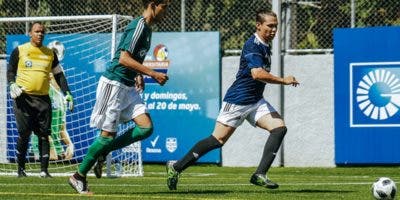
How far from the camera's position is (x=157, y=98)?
20.0 metres

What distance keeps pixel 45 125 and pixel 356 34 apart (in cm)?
583

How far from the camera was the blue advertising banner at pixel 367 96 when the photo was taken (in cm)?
1833

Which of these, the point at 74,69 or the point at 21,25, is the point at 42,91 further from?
the point at 21,25

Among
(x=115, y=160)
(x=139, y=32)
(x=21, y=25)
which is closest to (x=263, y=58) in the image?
(x=139, y=32)

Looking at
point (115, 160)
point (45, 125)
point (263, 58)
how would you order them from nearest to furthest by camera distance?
1. point (263, 58)
2. point (45, 125)
3. point (115, 160)

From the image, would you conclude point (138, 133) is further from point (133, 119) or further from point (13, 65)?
point (13, 65)

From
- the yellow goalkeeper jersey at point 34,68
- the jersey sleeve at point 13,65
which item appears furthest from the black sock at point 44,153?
the jersey sleeve at point 13,65

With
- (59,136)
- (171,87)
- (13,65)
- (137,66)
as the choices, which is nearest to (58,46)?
(59,136)

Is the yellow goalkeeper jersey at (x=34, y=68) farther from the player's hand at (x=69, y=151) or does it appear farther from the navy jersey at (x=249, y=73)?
the navy jersey at (x=249, y=73)

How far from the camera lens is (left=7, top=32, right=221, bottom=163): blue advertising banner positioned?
64.4 ft

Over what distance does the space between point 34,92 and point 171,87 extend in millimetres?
4853

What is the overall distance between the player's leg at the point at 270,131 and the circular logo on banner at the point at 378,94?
6746mm

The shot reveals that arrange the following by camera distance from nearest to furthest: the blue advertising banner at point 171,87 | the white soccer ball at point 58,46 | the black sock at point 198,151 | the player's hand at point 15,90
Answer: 1. the black sock at point 198,151
2. the player's hand at point 15,90
3. the blue advertising banner at point 171,87
4. the white soccer ball at point 58,46

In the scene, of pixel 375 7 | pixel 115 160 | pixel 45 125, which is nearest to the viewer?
pixel 45 125
